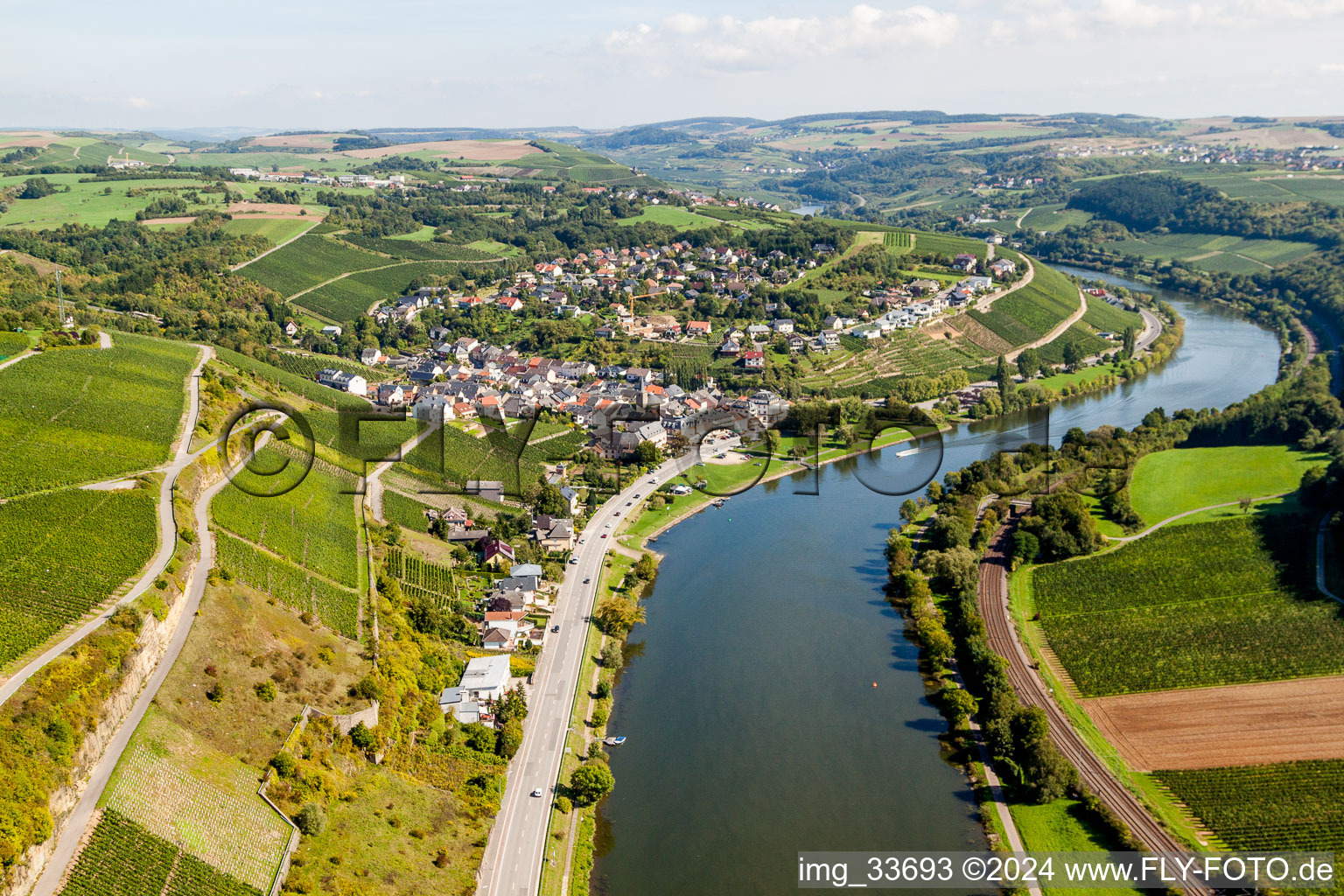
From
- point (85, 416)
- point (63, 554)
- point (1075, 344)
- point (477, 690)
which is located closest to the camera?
point (63, 554)

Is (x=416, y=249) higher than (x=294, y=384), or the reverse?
(x=416, y=249)

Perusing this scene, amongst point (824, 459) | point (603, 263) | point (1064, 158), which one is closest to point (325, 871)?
point (824, 459)

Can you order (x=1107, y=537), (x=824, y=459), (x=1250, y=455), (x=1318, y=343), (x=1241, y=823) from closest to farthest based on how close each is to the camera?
(x=1241, y=823), (x=1107, y=537), (x=1250, y=455), (x=824, y=459), (x=1318, y=343)

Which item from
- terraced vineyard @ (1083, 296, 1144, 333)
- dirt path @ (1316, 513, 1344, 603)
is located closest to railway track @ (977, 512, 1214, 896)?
dirt path @ (1316, 513, 1344, 603)

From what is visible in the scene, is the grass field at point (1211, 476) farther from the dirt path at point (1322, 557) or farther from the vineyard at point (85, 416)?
the vineyard at point (85, 416)

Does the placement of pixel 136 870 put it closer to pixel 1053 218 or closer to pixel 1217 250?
pixel 1217 250

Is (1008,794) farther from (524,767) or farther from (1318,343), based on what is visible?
(1318,343)

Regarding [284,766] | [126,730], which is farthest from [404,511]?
[126,730]

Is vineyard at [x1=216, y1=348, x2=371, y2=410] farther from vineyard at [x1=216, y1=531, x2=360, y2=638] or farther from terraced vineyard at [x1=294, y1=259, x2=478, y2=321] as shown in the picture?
terraced vineyard at [x1=294, y1=259, x2=478, y2=321]
